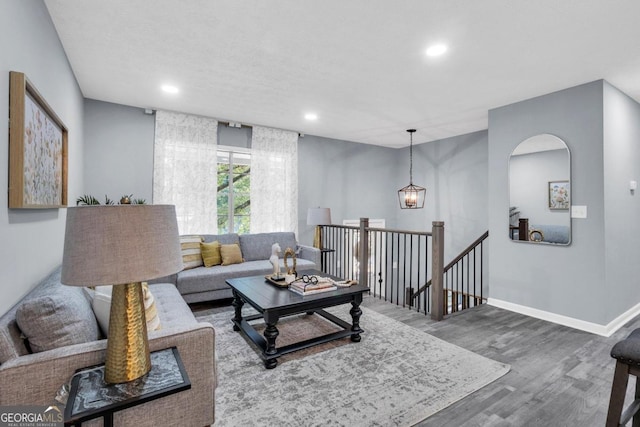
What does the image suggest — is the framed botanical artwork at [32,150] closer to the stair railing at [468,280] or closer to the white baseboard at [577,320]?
the stair railing at [468,280]

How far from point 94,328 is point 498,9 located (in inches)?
121

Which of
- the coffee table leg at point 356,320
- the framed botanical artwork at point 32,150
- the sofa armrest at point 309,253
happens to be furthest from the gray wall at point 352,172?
the coffee table leg at point 356,320

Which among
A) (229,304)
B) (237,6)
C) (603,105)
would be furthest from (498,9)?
(229,304)

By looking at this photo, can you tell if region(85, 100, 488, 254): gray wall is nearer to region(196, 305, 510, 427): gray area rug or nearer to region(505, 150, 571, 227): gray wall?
region(505, 150, 571, 227): gray wall

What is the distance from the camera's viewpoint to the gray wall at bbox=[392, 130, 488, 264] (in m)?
5.22

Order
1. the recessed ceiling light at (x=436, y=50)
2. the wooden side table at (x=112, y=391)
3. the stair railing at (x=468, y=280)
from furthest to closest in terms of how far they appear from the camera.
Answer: the stair railing at (x=468, y=280), the recessed ceiling light at (x=436, y=50), the wooden side table at (x=112, y=391)

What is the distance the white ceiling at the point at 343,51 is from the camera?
6.67 ft

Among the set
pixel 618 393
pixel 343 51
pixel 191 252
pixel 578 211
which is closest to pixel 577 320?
pixel 578 211

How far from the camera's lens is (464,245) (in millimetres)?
5453

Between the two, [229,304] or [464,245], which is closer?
[229,304]

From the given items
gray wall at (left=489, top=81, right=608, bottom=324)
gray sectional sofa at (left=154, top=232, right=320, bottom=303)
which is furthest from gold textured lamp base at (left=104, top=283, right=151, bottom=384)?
gray wall at (left=489, top=81, right=608, bottom=324)

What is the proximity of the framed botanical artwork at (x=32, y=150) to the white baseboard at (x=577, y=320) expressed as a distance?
182 inches

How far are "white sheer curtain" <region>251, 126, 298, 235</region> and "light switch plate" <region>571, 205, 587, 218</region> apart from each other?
12.2 ft

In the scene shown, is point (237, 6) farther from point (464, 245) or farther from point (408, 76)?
point (464, 245)
